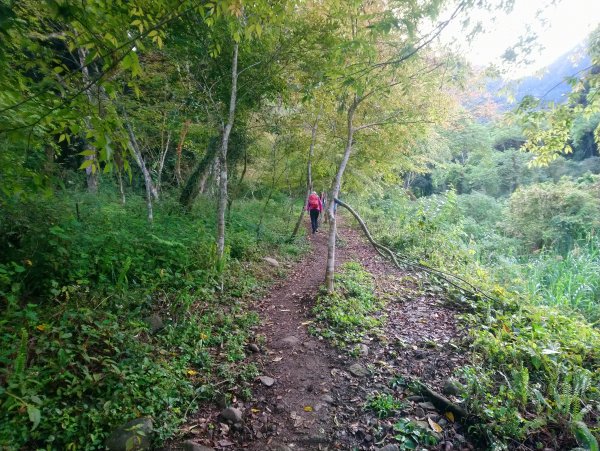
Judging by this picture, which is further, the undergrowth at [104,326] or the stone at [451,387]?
the stone at [451,387]

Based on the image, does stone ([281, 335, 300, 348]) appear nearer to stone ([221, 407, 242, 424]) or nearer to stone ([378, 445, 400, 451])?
stone ([221, 407, 242, 424])

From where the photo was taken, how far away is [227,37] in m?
6.01

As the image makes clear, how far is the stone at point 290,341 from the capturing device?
15.3 ft

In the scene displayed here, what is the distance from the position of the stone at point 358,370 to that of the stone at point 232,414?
1488 millimetres

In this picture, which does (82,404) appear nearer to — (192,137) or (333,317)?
(333,317)

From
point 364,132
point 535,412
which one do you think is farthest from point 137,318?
point 364,132

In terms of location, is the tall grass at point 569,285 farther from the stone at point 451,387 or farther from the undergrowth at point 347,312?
the stone at point 451,387

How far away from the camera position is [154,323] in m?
4.34

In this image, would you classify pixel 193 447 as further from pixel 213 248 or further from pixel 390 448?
pixel 213 248

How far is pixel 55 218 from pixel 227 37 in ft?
14.7

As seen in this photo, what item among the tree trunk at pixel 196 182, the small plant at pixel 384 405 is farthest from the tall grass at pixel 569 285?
the tree trunk at pixel 196 182

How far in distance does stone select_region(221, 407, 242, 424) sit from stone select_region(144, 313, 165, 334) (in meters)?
1.61

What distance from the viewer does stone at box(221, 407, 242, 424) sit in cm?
328

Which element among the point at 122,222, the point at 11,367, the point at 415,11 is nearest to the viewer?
the point at 11,367
